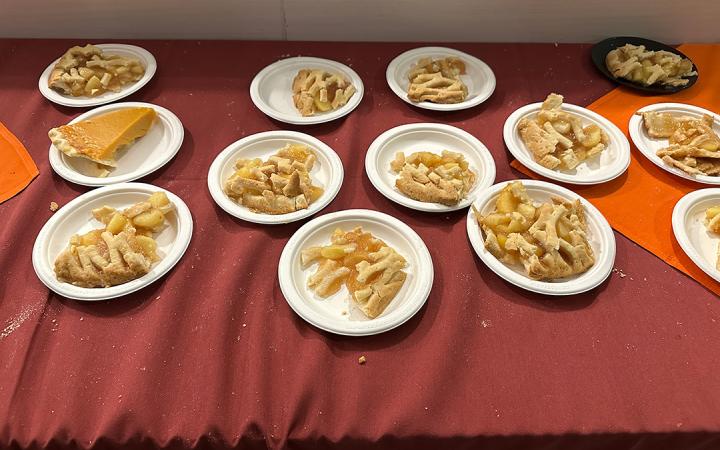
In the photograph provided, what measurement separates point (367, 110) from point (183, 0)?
0.73 meters

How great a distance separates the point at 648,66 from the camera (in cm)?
164

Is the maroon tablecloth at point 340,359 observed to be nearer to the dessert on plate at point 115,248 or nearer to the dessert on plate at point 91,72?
the dessert on plate at point 115,248

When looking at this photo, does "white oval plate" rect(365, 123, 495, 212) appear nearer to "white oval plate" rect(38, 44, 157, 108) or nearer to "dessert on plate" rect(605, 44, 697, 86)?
"dessert on plate" rect(605, 44, 697, 86)

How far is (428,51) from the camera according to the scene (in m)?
1.73

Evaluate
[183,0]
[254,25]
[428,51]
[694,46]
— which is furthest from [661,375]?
[183,0]

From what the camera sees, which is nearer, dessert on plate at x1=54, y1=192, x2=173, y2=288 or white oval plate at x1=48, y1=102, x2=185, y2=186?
dessert on plate at x1=54, y1=192, x2=173, y2=288

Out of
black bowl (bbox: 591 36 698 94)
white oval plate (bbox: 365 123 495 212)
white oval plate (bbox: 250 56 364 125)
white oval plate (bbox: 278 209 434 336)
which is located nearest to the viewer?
white oval plate (bbox: 278 209 434 336)

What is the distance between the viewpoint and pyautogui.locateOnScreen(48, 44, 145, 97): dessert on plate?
5.03 feet

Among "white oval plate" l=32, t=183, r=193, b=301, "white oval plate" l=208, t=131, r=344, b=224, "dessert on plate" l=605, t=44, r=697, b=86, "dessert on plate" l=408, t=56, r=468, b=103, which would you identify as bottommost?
"white oval plate" l=32, t=183, r=193, b=301

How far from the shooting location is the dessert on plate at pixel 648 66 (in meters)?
1.62

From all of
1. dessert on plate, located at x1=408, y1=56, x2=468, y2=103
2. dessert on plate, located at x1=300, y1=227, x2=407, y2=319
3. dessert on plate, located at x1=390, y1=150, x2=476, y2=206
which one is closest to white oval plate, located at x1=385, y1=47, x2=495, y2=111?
dessert on plate, located at x1=408, y1=56, x2=468, y2=103

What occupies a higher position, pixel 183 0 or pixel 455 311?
pixel 183 0

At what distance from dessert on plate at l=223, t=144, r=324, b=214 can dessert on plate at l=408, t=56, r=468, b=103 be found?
47cm

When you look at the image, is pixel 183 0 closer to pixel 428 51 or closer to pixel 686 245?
pixel 428 51
